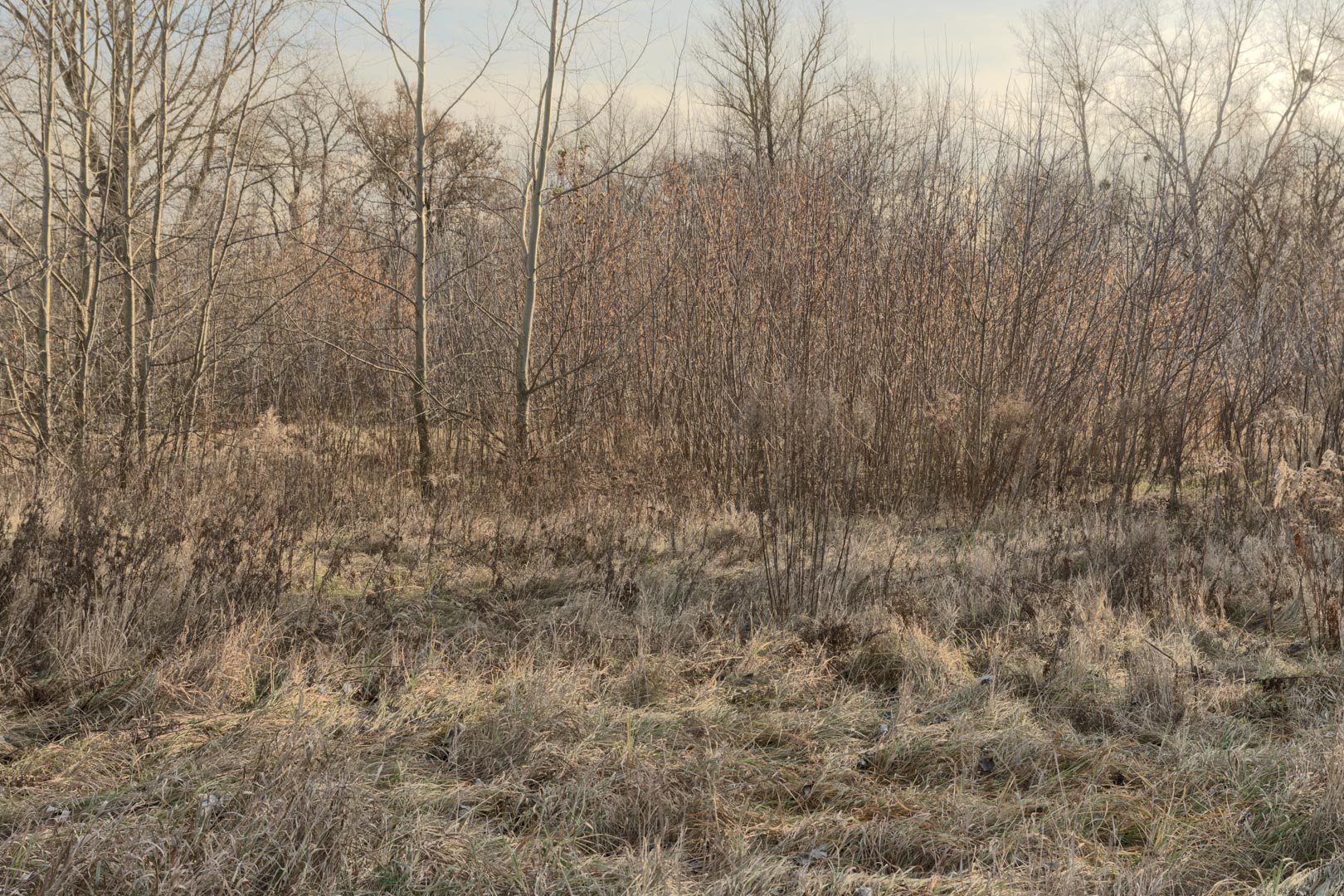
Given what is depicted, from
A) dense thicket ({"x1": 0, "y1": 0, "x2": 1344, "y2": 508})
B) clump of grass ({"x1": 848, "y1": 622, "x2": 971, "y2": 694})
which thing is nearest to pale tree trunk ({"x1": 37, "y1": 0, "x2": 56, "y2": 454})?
dense thicket ({"x1": 0, "y1": 0, "x2": 1344, "y2": 508})

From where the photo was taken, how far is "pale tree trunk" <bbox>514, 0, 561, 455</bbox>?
21.6 ft

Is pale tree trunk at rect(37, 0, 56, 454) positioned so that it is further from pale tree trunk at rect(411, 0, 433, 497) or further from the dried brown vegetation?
pale tree trunk at rect(411, 0, 433, 497)

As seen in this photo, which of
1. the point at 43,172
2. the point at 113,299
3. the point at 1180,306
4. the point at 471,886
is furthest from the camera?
the point at 113,299

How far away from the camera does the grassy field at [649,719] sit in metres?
2.32

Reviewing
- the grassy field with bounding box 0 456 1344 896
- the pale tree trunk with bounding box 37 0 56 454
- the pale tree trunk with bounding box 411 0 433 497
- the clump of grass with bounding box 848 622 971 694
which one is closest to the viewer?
→ the grassy field with bounding box 0 456 1344 896

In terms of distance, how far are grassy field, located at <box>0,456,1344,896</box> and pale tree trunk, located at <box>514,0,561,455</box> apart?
1.80m

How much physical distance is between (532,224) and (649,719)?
4381mm

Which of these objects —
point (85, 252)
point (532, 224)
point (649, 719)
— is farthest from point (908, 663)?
point (85, 252)

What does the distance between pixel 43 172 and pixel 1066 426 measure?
719cm

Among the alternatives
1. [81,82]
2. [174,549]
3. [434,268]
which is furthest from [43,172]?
[434,268]

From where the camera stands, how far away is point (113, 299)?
25.5 ft

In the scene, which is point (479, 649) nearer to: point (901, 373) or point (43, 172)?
point (901, 373)

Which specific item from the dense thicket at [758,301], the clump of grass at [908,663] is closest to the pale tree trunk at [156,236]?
the dense thicket at [758,301]

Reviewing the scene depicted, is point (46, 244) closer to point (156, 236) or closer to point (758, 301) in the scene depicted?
point (156, 236)
